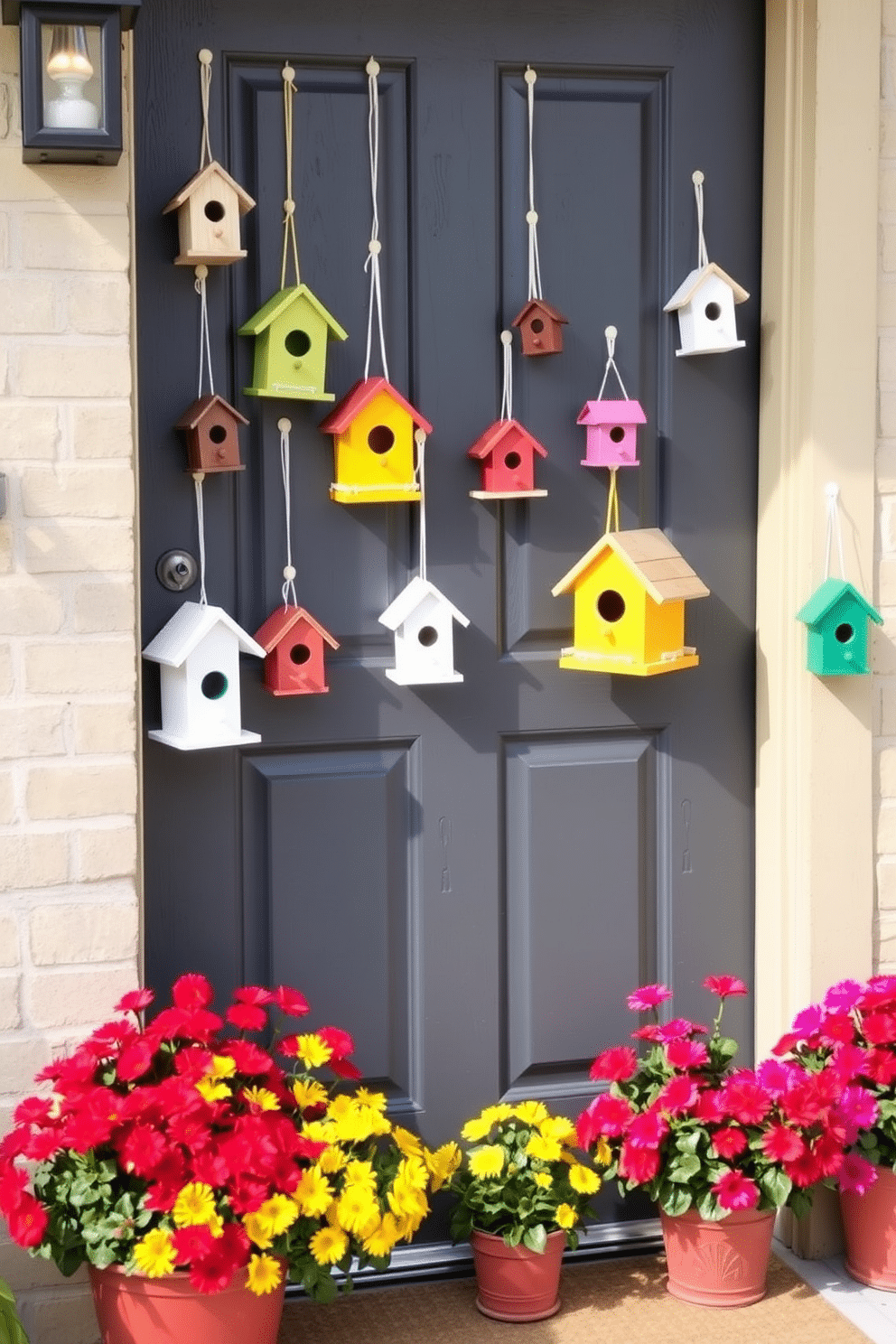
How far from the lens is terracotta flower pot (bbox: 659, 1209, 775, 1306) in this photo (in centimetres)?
251

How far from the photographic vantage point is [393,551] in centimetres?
259

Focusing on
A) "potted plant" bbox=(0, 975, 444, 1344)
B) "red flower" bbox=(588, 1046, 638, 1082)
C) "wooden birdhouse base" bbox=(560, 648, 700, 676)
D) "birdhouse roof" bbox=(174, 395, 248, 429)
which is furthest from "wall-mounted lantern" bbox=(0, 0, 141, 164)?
"red flower" bbox=(588, 1046, 638, 1082)

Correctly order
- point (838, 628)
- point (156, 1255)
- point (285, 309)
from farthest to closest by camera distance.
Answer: point (838, 628) → point (285, 309) → point (156, 1255)

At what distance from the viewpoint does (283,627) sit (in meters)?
2.44

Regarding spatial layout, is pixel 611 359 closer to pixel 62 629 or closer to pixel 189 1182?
pixel 62 629

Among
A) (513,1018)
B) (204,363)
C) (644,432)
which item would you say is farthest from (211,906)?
(644,432)

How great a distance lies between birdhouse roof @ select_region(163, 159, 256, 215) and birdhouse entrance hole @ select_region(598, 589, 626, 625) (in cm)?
79

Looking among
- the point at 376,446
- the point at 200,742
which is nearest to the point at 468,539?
the point at 376,446

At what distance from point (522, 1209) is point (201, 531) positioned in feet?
3.70

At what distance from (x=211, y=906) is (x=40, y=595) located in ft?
1.89

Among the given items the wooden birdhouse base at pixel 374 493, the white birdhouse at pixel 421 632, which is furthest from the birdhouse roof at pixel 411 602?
the wooden birdhouse base at pixel 374 493

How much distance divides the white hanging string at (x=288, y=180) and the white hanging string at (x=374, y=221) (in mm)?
117

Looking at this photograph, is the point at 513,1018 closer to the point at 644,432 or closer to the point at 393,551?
the point at 393,551

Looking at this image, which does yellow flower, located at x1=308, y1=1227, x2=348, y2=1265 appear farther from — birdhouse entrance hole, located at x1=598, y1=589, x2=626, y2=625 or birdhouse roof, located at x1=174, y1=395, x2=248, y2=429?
birdhouse roof, located at x1=174, y1=395, x2=248, y2=429
